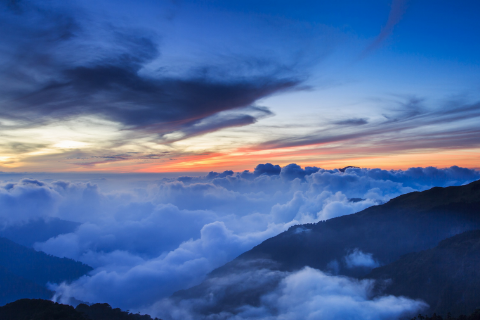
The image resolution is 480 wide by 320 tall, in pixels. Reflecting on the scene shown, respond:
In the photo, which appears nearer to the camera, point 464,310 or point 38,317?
point 38,317

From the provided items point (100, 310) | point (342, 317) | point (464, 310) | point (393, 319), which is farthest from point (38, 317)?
point (464, 310)

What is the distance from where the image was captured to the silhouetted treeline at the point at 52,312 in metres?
123

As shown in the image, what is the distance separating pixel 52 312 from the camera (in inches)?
4879

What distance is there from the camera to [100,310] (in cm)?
15162

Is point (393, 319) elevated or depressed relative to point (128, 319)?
depressed

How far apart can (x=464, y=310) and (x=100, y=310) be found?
240 m

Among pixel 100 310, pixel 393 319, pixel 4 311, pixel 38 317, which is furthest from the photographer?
pixel 393 319

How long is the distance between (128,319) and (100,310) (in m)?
23.0

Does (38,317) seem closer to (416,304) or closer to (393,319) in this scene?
(393,319)

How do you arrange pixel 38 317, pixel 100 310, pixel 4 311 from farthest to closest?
pixel 100 310, pixel 4 311, pixel 38 317

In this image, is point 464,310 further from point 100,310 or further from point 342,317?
point 100,310

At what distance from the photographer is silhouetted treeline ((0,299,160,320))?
123456 millimetres

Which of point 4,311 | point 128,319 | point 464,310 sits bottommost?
point 464,310

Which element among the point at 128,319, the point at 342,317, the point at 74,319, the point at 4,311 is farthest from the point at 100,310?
the point at 342,317
